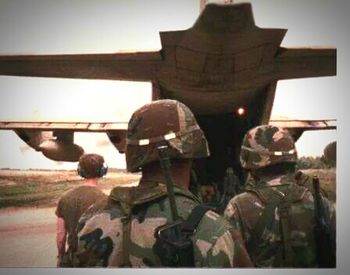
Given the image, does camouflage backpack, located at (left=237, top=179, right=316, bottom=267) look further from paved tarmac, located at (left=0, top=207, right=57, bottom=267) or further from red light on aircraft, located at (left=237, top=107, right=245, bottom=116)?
paved tarmac, located at (left=0, top=207, right=57, bottom=267)

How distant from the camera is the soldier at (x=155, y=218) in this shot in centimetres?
139

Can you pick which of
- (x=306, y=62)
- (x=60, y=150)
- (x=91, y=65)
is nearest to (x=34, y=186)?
(x=60, y=150)

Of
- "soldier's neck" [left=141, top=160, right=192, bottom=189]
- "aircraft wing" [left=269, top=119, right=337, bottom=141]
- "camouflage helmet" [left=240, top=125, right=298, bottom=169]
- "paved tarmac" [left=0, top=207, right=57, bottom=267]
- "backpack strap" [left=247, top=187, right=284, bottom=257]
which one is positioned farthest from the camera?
"paved tarmac" [left=0, top=207, right=57, bottom=267]

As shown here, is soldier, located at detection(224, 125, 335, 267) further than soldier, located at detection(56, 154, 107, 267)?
No

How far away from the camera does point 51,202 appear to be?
8.33 ft

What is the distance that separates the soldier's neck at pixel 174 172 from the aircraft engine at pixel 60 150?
1.07 m

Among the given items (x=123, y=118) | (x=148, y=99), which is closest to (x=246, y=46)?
(x=148, y=99)

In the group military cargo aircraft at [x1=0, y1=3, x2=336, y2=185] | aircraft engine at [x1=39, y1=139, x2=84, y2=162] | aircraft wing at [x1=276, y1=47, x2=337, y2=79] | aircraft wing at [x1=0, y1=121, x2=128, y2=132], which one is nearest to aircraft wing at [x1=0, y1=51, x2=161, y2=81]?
military cargo aircraft at [x1=0, y1=3, x2=336, y2=185]

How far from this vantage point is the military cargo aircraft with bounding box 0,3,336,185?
96.8 inches

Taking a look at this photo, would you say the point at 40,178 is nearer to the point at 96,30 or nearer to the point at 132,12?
the point at 96,30

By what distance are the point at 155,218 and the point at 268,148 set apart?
89 centimetres

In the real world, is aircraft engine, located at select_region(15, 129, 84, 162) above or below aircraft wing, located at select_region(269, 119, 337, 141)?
below

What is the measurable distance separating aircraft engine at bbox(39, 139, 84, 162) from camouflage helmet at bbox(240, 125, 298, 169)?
882 millimetres

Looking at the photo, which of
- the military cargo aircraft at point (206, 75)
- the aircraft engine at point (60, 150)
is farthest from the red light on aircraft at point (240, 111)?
the aircraft engine at point (60, 150)
